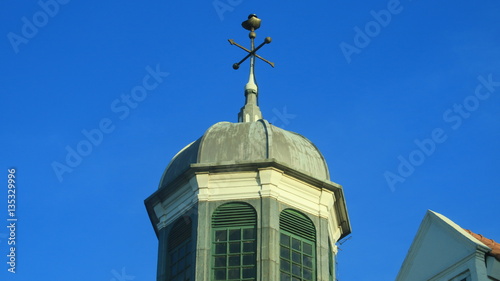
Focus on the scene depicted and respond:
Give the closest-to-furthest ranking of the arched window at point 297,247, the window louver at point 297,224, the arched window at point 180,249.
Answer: the arched window at point 297,247, the arched window at point 180,249, the window louver at point 297,224

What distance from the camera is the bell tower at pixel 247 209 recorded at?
3478 centimetres

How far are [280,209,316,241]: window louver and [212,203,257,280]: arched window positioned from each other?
0.95m

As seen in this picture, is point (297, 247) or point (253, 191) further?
point (253, 191)

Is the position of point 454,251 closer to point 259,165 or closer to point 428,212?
point 428,212

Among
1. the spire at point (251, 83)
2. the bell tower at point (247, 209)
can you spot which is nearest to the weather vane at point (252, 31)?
the spire at point (251, 83)

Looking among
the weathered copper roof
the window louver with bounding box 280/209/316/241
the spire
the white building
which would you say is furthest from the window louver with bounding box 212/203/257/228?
the weathered copper roof

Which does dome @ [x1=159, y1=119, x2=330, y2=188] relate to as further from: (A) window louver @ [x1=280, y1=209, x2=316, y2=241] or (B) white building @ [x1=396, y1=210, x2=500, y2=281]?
(B) white building @ [x1=396, y1=210, x2=500, y2=281]

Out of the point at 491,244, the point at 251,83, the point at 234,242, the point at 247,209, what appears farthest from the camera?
the point at 251,83

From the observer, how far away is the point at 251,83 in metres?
40.2

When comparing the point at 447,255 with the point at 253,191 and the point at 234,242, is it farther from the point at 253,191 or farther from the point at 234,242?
the point at 253,191

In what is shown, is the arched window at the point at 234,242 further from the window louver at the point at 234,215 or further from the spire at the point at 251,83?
the spire at the point at 251,83

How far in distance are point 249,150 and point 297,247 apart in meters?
3.24

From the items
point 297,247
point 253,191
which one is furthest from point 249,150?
point 297,247

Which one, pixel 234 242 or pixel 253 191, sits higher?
pixel 253 191
